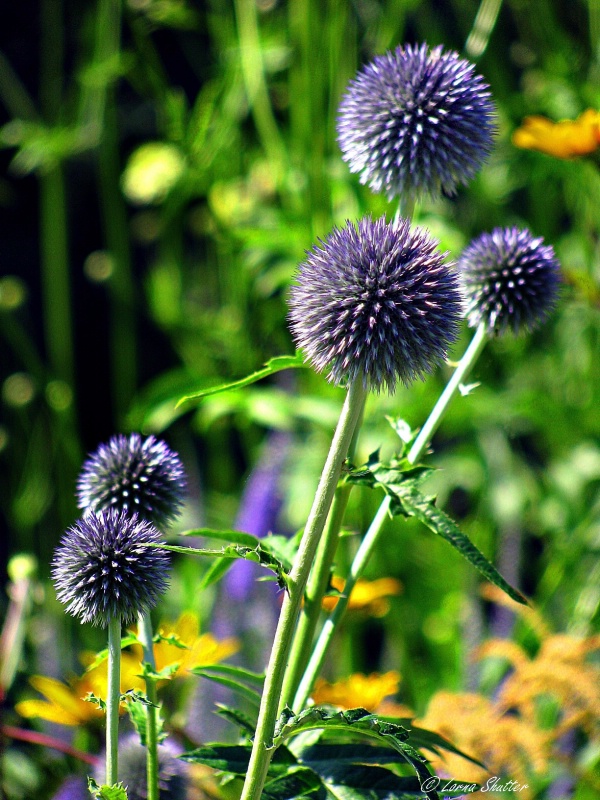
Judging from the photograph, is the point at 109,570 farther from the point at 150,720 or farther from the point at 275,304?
the point at 275,304

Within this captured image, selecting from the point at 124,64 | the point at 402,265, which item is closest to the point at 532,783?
the point at 402,265

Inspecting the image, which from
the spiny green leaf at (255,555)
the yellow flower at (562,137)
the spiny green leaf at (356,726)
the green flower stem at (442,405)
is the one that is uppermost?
the yellow flower at (562,137)

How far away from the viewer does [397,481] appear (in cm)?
67

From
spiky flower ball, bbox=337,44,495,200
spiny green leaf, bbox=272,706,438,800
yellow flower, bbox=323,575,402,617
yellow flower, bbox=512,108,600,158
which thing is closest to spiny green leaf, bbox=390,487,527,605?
spiny green leaf, bbox=272,706,438,800

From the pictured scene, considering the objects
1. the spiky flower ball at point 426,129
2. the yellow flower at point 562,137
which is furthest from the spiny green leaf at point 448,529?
the yellow flower at point 562,137

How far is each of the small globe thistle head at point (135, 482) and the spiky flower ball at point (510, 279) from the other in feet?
1.18

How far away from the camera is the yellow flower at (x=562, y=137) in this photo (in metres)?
1.18

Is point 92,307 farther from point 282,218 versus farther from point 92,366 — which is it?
point 282,218

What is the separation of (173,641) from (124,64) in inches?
80.6

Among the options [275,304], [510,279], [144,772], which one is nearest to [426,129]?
[510,279]

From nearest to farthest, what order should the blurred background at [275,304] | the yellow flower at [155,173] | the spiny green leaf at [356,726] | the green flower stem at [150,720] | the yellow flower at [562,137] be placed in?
1. the spiny green leaf at [356,726]
2. the green flower stem at [150,720]
3. the yellow flower at [562,137]
4. the blurred background at [275,304]
5. the yellow flower at [155,173]

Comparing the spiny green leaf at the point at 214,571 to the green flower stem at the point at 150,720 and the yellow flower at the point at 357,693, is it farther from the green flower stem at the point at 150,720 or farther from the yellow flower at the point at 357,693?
the yellow flower at the point at 357,693

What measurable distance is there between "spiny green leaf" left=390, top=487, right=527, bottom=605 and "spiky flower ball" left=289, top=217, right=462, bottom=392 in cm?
9

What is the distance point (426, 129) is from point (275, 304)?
3.78 feet
